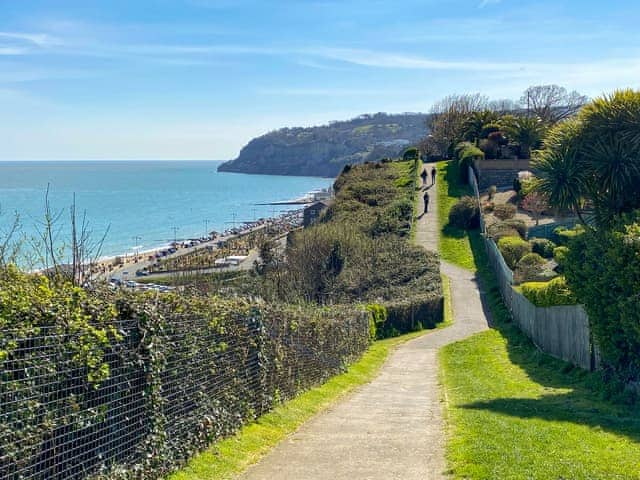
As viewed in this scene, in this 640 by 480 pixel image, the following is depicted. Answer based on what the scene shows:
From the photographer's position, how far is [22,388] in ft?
19.3

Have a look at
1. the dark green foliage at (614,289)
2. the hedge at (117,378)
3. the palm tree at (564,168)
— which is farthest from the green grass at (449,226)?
the hedge at (117,378)

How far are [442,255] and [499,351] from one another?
26180 mm

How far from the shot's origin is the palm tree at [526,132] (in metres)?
69.3

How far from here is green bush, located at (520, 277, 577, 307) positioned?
66.3ft

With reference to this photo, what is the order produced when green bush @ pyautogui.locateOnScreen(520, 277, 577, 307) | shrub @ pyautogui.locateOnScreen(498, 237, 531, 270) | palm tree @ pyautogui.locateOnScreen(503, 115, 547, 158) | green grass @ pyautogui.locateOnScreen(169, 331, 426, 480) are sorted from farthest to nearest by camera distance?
1. palm tree @ pyautogui.locateOnScreen(503, 115, 547, 158)
2. shrub @ pyautogui.locateOnScreen(498, 237, 531, 270)
3. green bush @ pyautogui.locateOnScreen(520, 277, 577, 307)
4. green grass @ pyautogui.locateOnScreen(169, 331, 426, 480)

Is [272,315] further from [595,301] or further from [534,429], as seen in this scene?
[595,301]

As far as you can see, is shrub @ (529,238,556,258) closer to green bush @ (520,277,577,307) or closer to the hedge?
green bush @ (520,277,577,307)

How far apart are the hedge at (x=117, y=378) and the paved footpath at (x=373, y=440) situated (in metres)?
1.03

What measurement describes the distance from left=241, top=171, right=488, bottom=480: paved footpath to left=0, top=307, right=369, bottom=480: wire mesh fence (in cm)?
92

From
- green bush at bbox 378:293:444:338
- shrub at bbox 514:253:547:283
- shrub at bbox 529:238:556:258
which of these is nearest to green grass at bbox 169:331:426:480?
green bush at bbox 378:293:444:338

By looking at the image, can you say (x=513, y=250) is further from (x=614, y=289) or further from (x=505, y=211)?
(x=614, y=289)

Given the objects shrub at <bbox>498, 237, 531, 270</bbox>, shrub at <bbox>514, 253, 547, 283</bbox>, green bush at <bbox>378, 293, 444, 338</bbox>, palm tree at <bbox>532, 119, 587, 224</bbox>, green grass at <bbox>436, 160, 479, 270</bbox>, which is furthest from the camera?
green grass at <bbox>436, 160, 479, 270</bbox>

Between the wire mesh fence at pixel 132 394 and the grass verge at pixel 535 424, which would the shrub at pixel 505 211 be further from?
the wire mesh fence at pixel 132 394

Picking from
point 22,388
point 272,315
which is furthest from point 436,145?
point 22,388
